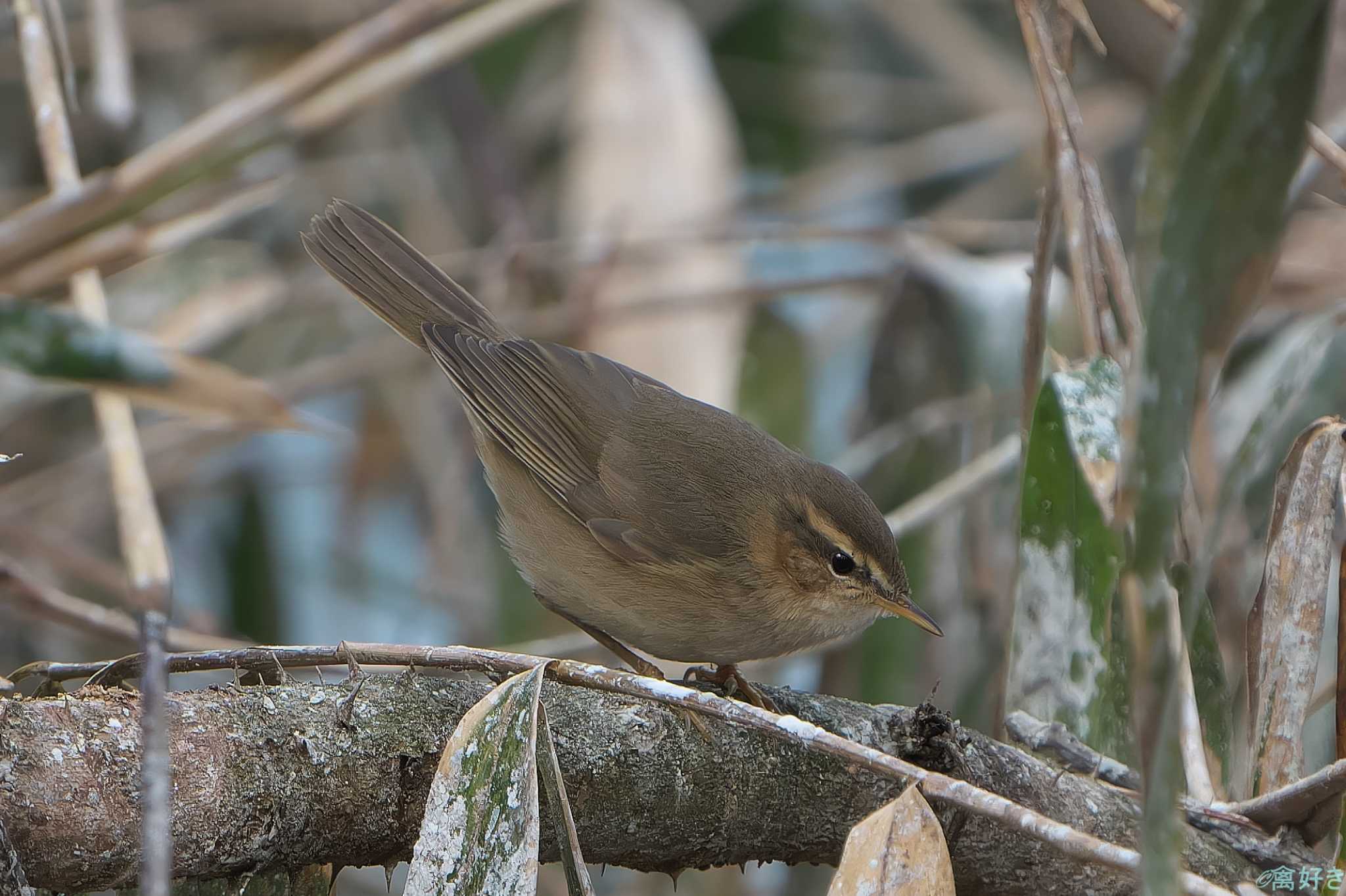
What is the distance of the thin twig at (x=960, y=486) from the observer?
3.99 metres

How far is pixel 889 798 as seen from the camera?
7.43ft

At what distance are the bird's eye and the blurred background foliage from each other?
0.45 meters

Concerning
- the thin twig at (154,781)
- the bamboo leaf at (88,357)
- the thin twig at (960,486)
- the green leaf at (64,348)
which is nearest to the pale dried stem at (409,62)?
the bamboo leaf at (88,357)

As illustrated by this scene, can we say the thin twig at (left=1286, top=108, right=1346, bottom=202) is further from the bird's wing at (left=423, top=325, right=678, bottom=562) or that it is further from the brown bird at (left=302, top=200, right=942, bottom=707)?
the bird's wing at (left=423, top=325, right=678, bottom=562)

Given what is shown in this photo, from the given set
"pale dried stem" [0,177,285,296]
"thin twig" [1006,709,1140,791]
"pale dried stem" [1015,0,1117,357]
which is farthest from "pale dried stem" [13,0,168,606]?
"pale dried stem" [1015,0,1117,357]

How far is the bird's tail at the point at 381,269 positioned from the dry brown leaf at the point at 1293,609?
2652 millimetres

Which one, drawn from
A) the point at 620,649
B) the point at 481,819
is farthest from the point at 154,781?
the point at 620,649

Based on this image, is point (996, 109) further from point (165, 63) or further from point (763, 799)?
point (763, 799)

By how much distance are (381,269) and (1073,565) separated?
8.23 feet

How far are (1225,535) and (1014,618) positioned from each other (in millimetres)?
1227

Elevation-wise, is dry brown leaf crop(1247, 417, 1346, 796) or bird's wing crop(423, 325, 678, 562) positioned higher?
bird's wing crop(423, 325, 678, 562)

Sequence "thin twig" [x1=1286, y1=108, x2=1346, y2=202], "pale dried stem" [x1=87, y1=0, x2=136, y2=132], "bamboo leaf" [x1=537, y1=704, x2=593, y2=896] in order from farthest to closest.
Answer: "pale dried stem" [x1=87, y1=0, x2=136, y2=132], "bamboo leaf" [x1=537, y1=704, x2=593, y2=896], "thin twig" [x1=1286, y1=108, x2=1346, y2=202]

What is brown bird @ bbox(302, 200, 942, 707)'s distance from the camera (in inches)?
139

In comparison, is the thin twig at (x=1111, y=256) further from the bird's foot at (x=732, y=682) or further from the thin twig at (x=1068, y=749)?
the bird's foot at (x=732, y=682)
